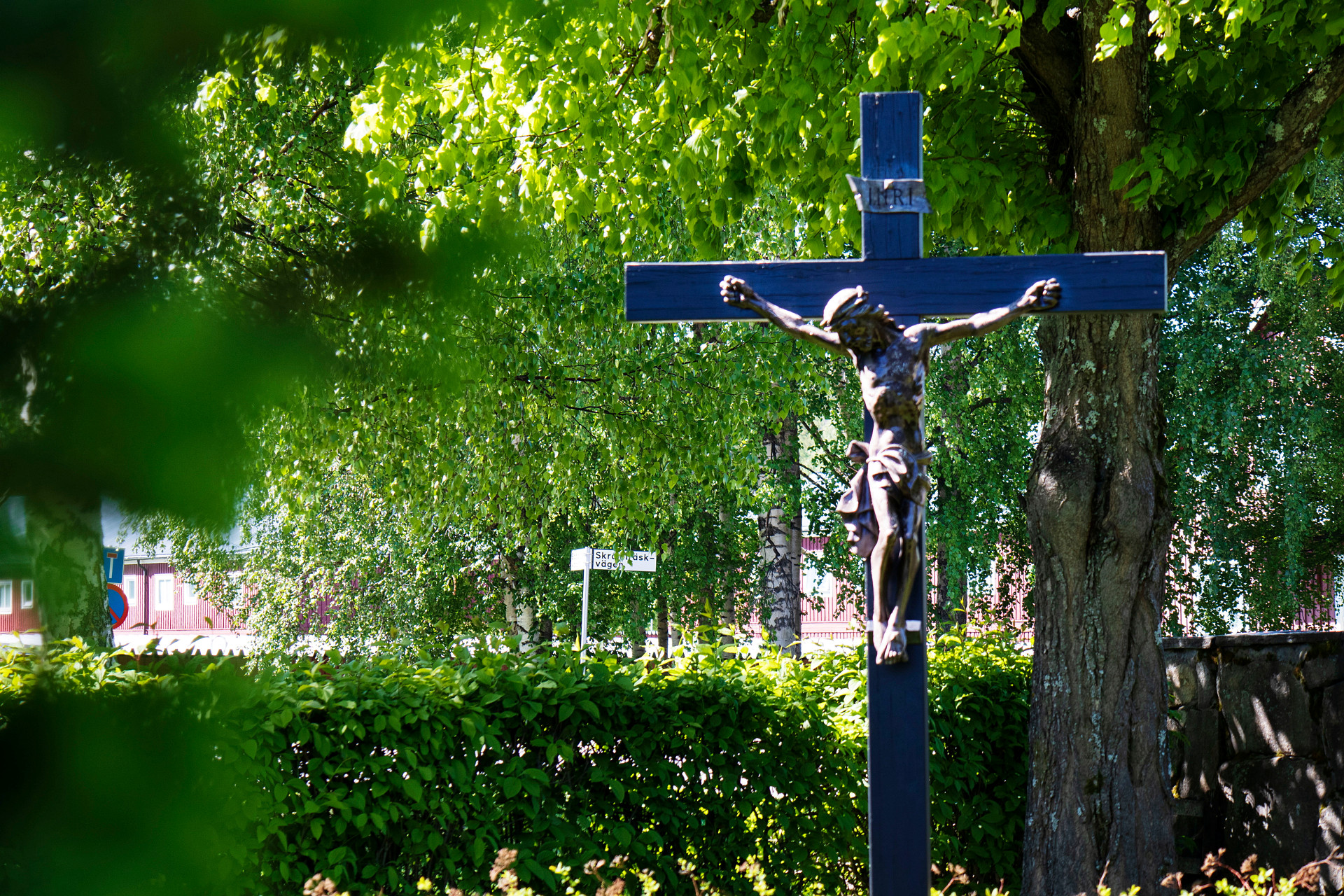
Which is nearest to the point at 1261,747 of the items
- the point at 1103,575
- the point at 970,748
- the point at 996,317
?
the point at 970,748

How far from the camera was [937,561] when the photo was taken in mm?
13211

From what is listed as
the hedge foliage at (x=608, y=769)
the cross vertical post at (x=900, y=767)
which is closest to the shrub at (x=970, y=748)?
the hedge foliage at (x=608, y=769)

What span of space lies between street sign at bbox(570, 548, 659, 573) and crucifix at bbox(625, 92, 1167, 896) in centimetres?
589

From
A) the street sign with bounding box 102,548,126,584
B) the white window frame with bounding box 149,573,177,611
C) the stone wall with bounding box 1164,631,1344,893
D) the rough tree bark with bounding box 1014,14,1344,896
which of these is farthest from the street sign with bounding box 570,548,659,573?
the street sign with bounding box 102,548,126,584

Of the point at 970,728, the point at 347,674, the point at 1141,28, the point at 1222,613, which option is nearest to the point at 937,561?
the point at 1222,613

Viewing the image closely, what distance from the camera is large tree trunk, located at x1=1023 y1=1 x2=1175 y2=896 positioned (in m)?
A: 4.73

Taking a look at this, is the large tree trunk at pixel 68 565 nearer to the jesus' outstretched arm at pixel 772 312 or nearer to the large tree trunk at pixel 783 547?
the jesus' outstretched arm at pixel 772 312

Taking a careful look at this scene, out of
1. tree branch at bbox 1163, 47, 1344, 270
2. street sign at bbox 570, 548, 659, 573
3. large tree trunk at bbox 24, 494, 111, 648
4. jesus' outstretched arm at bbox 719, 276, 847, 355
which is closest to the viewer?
large tree trunk at bbox 24, 494, 111, 648

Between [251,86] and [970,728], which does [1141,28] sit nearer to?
[970,728]

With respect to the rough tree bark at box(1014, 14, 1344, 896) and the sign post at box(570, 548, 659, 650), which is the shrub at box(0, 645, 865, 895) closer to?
the rough tree bark at box(1014, 14, 1344, 896)

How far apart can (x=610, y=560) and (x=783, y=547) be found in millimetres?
4542

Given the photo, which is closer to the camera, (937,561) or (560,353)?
(560,353)

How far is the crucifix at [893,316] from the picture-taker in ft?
10.7

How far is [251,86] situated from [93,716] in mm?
306
